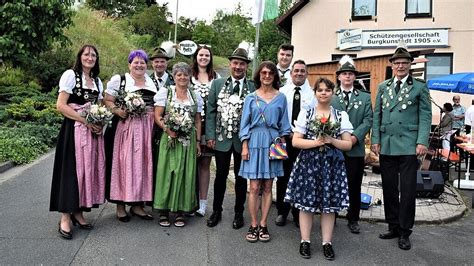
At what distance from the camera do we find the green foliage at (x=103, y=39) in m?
23.7

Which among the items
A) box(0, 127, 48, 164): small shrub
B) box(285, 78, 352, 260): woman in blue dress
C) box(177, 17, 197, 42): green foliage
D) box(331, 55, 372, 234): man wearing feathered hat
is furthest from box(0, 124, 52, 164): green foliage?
box(177, 17, 197, 42): green foliage

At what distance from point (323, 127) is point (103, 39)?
79.4ft

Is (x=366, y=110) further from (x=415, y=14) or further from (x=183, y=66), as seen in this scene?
(x=415, y=14)

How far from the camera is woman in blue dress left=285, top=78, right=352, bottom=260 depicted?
4.32m

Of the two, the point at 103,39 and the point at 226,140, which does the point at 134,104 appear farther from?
the point at 103,39

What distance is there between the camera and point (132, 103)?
492 centimetres

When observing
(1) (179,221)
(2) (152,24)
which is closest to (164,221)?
(1) (179,221)

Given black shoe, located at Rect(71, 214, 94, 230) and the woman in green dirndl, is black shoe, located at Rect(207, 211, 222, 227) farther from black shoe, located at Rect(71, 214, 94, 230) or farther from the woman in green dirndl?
black shoe, located at Rect(71, 214, 94, 230)

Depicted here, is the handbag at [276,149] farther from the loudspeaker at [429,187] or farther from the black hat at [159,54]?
the loudspeaker at [429,187]

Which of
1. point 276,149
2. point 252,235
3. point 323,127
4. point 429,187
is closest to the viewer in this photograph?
point 323,127

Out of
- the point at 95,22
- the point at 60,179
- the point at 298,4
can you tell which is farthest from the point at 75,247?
the point at 95,22

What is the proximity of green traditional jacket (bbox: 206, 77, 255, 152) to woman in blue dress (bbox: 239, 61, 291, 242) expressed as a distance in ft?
1.20

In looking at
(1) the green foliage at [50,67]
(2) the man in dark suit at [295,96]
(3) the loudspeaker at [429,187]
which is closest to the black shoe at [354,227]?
(2) the man in dark suit at [295,96]

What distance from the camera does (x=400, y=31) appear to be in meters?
17.7
